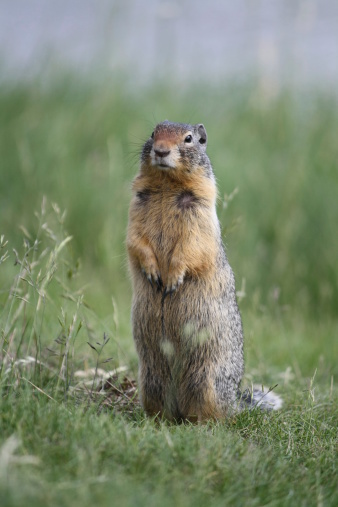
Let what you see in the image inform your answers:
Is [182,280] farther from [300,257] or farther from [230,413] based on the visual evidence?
[300,257]

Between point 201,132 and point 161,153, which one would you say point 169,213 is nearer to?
point 161,153

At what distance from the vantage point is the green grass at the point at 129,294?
9.96 ft

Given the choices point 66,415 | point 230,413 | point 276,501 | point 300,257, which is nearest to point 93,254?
point 300,257

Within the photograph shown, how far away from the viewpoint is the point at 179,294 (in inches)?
171

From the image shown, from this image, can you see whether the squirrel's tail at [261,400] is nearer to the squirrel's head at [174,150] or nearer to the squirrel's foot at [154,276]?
the squirrel's foot at [154,276]

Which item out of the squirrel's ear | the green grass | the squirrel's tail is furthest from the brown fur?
the squirrel's ear

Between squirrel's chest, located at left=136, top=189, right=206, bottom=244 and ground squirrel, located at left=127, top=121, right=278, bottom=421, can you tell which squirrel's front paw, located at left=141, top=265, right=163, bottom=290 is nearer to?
ground squirrel, located at left=127, top=121, right=278, bottom=421

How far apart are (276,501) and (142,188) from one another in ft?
7.10

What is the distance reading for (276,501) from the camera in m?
3.01

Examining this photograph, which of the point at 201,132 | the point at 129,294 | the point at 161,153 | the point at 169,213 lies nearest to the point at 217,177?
the point at 129,294

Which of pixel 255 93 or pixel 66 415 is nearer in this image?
pixel 66 415

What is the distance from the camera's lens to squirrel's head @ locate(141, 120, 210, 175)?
4.33m

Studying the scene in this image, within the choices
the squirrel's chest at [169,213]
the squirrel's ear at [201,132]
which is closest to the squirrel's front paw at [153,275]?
the squirrel's chest at [169,213]

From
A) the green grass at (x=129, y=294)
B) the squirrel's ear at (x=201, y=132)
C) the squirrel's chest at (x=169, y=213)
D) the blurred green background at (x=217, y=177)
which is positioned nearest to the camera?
the green grass at (x=129, y=294)
